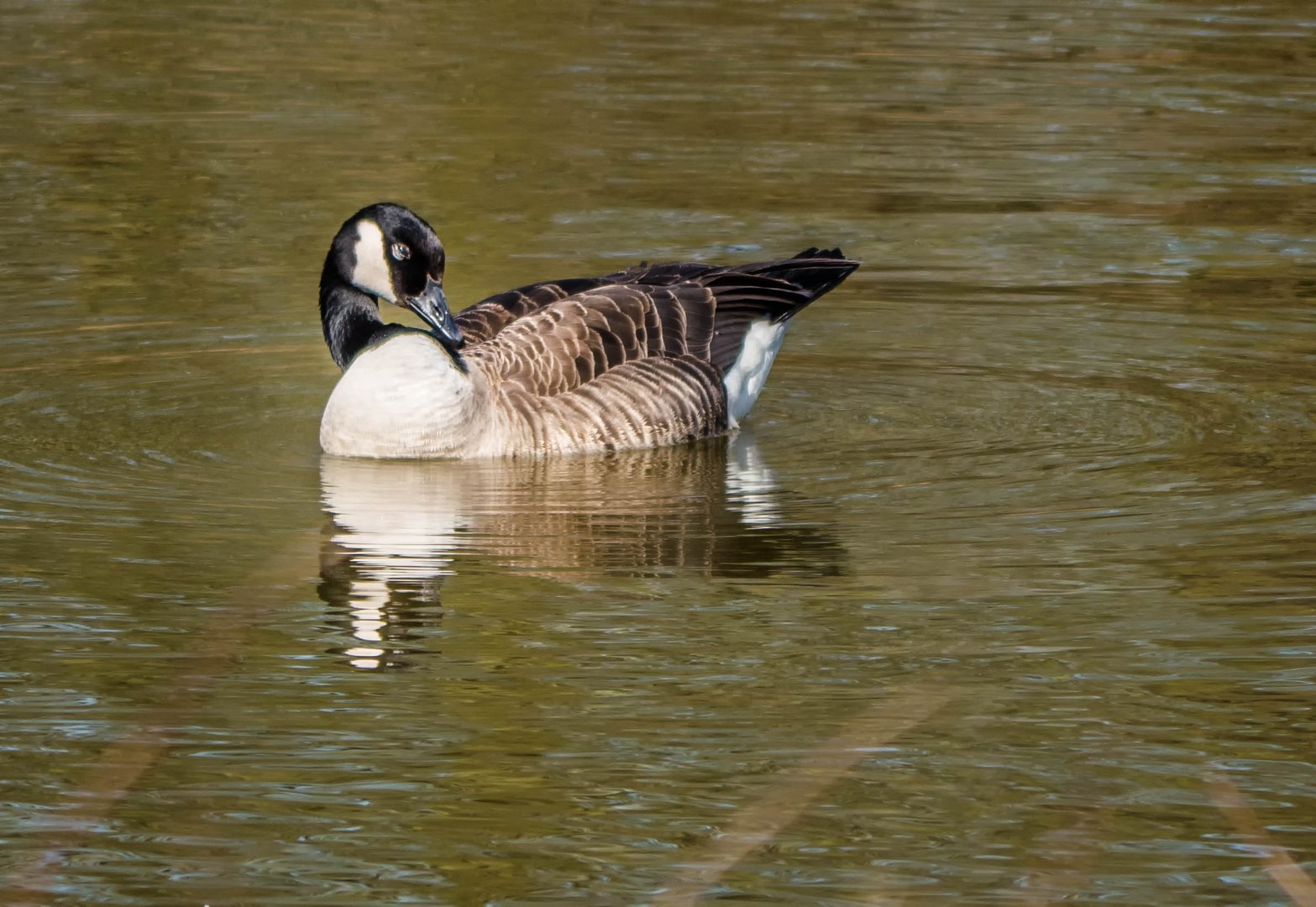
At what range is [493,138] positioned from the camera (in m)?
18.5

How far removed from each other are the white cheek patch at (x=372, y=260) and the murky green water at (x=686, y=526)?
870 mm

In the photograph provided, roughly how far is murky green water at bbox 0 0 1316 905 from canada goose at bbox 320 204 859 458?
0.67 ft

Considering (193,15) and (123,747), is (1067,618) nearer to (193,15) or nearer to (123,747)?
(123,747)

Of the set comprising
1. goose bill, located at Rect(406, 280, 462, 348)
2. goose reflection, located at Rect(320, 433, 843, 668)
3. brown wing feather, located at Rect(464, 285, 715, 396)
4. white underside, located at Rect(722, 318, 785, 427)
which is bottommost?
goose reflection, located at Rect(320, 433, 843, 668)

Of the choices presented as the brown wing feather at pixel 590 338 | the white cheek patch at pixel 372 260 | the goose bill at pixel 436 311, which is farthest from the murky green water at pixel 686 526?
the white cheek patch at pixel 372 260

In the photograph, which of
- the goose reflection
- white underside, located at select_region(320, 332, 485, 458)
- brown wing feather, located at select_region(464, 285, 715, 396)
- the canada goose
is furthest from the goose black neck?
the goose reflection

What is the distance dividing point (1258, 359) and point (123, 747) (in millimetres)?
7666

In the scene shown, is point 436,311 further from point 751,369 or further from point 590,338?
point 751,369

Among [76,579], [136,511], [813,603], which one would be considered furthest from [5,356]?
[813,603]

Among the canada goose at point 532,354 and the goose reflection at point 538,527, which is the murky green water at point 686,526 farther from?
the canada goose at point 532,354

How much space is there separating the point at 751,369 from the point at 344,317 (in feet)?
7.13

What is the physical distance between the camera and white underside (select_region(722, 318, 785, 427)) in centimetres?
1169

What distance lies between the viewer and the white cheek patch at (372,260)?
10812 mm

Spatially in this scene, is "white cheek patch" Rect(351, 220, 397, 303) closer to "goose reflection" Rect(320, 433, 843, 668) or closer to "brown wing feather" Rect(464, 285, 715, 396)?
"brown wing feather" Rect(464, 285, 715, 396)
